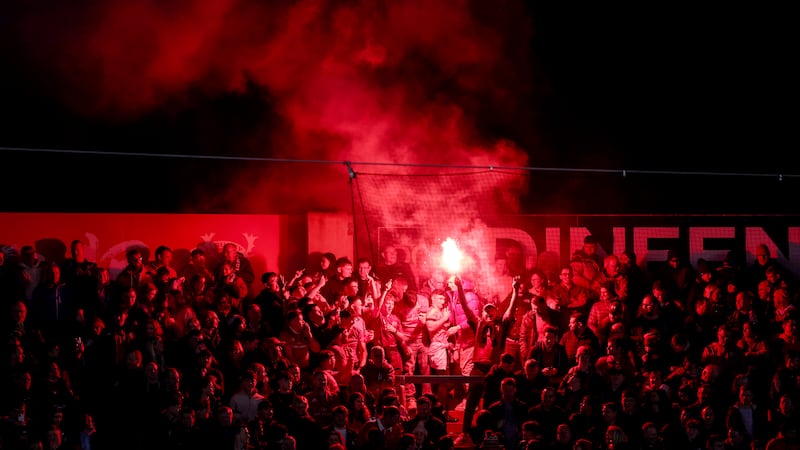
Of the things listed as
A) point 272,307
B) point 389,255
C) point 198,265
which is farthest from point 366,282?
point 198,265

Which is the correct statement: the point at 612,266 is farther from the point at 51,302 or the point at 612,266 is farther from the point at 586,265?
the point at 51,302

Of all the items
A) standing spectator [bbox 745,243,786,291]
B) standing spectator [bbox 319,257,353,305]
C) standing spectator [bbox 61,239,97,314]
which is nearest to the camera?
standing spectator [bbox 61,239,97,314]

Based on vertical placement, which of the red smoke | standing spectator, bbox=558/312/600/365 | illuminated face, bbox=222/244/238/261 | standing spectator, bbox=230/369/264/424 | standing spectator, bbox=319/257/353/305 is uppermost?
the red smoke

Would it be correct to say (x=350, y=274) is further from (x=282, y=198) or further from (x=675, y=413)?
(x=675, y=413)

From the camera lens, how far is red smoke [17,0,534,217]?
1362 centimetres

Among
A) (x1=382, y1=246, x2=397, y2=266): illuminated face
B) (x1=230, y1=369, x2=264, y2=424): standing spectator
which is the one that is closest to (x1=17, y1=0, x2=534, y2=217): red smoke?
(x1=382, y1=246, x2=397, y2=266): illuminated face

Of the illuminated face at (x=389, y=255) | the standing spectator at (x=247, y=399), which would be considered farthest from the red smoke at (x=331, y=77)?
the standing spectator at (x=247, y=399)

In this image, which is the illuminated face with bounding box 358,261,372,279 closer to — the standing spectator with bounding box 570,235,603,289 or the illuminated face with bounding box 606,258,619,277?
the standing spectator with bounding box 570,235,603,289

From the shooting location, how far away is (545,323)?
10.5 m

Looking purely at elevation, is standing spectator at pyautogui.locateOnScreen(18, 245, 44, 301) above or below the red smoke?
below

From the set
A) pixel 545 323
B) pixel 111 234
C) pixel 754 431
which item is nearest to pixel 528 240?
pixel 545 323

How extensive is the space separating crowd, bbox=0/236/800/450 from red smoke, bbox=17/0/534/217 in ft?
9.66

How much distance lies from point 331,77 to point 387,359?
5.33 metres

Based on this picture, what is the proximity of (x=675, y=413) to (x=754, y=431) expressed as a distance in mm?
782
